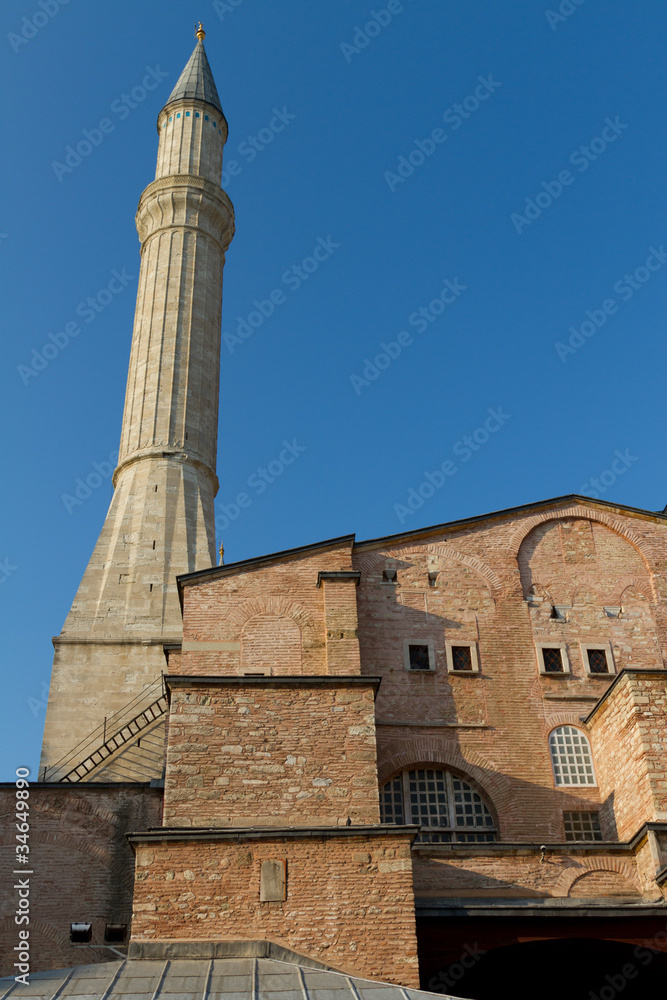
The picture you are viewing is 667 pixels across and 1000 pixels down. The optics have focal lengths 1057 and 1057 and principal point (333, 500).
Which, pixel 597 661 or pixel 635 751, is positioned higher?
pixel 597 661

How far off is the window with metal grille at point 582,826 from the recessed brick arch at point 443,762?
3.57ft

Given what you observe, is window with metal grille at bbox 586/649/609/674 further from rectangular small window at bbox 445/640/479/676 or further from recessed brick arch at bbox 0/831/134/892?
recessed brick arch at bbox 0/831/134/892

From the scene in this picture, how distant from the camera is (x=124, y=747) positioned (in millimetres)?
20688

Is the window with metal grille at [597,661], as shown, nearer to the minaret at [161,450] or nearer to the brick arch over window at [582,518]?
the brick arch over window at [582,518]

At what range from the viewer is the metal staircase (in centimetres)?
2023

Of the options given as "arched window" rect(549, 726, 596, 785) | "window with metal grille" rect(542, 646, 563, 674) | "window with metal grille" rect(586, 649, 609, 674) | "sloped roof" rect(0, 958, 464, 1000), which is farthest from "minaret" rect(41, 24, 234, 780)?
"window with metal grille" rect(586, 649, 609, 674)

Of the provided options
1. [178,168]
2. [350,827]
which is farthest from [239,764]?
[178,168]

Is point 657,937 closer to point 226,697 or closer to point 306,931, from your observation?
point 306,931

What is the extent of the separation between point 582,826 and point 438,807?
245 centimetres

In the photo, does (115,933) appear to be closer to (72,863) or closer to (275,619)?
(72,863)

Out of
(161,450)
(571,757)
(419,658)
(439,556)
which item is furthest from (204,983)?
(161,450)

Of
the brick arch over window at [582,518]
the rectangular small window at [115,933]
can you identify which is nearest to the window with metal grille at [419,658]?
the brick arch over window at [582,518]

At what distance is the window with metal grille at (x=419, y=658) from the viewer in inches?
754

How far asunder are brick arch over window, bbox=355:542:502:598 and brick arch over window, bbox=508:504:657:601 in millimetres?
784
